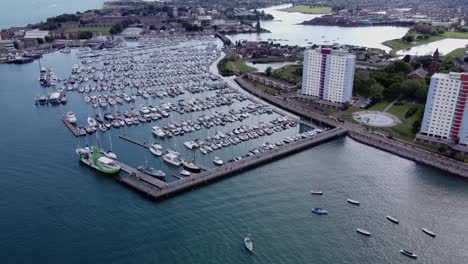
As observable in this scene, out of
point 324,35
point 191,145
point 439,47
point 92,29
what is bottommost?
point 191,145

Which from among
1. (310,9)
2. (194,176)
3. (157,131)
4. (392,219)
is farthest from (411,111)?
(310,9)

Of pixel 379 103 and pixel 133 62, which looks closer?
pixel 379 103

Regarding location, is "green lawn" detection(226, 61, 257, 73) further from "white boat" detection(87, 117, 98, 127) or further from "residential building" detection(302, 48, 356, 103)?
"white boat" detection(87, 117, 98, 127)

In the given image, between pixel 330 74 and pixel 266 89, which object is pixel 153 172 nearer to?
pixel 330 74

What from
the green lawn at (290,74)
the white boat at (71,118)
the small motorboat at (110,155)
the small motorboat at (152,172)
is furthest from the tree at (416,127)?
the white boat at (71,118)

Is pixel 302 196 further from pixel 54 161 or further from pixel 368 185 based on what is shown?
pixel 54 161

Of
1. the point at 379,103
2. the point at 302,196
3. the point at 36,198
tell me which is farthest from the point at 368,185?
the point at 36,198
